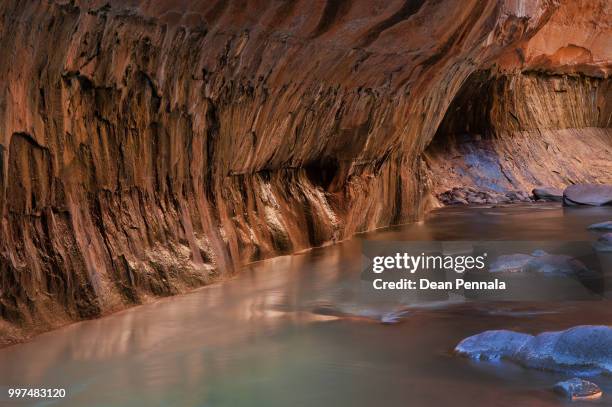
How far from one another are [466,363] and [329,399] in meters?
0.76

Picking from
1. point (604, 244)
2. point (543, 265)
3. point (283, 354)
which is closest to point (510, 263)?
point (543, 265)

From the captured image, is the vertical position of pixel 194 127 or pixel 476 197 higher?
pixel 194 127

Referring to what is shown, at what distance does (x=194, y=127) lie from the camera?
5578mm

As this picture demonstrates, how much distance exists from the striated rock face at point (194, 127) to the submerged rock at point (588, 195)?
4585mm

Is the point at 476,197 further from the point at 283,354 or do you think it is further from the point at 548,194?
the point at 283,354

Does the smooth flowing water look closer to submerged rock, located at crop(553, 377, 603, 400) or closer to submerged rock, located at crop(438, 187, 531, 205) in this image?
submerged rock, located at crop(553, 377, 603, 400)

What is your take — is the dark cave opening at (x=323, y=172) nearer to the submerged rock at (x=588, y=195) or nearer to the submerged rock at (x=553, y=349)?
the submerged rock at (x=553, y=349)

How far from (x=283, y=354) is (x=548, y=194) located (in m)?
12.3

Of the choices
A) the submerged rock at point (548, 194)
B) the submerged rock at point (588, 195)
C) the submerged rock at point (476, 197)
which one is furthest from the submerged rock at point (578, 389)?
the submerged rock at point (548, 194)

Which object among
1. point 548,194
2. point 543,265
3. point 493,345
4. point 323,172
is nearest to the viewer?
point 493,345

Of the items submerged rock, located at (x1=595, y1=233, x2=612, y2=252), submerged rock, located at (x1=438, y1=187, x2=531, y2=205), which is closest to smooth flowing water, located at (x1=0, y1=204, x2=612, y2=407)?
submerged rock, located at (x1=595, y1=233, x2=612, y2=252)

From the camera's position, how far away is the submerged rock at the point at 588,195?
13430mm

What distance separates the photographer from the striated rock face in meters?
4.00

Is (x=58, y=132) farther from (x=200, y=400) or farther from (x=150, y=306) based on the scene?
(x=200, y=400)
